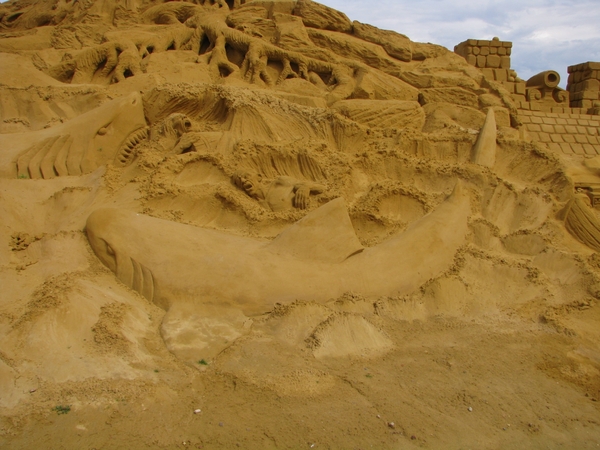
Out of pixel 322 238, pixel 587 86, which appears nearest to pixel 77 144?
pixel 322 238

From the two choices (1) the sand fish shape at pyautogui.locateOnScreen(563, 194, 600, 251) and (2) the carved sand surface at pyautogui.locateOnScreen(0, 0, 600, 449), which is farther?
(1) the sand fish shape at pyautogui.locateOnScreen(563, 194, 600, 251)

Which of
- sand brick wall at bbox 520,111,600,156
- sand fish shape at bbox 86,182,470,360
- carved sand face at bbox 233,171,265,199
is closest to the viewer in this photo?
sand fish shape at bbox 86,182,470,360

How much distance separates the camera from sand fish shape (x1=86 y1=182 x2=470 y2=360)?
119 inches

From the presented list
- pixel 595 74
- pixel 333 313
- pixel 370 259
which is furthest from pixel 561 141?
pixel 333 313

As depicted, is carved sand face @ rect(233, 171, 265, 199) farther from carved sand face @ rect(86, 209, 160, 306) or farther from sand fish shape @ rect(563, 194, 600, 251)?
sand fish shape @ rect(563, 194, 600, 251)

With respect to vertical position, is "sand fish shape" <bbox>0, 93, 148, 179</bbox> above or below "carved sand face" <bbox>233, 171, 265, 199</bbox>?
above

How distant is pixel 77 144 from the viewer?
4.46 meters

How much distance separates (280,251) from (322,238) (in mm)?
283

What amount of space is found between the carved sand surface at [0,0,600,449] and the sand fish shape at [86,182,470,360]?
0.04 feet

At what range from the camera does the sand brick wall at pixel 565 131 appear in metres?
6.66

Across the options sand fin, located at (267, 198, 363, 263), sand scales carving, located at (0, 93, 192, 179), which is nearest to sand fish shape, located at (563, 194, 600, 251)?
sand fin, located at (267, 198, 363, 263)

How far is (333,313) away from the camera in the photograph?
306cm

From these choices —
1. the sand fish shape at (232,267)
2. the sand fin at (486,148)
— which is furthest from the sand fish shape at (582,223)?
the sand fish shape at (232,267)

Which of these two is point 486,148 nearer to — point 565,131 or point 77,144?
point 565,131
